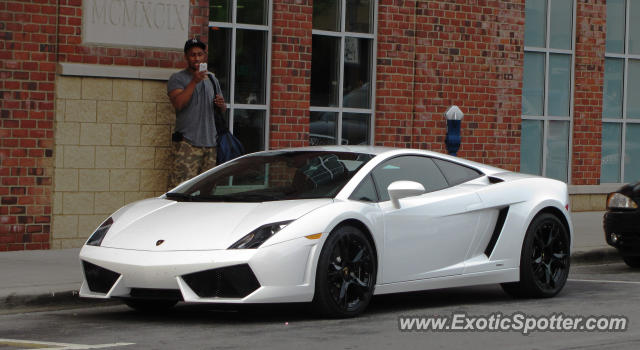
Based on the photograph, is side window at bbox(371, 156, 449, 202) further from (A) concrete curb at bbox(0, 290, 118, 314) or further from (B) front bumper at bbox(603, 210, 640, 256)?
(B) front bumper at bbox(603, 210, 640, 256)

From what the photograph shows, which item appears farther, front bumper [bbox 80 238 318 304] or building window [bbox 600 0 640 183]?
building window [bbox 600 0 640 183]

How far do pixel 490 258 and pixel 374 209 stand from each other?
133 cm

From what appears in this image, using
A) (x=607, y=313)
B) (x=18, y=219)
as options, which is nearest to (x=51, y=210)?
(x=18, y=219)

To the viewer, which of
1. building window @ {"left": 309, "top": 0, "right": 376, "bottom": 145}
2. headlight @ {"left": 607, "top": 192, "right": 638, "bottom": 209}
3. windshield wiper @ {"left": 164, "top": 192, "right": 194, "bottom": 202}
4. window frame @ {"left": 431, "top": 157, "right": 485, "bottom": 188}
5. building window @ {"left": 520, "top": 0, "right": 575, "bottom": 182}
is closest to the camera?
windshield wiper @ {"left": 164, "top": 192, "right": 194, "bottom": 202}

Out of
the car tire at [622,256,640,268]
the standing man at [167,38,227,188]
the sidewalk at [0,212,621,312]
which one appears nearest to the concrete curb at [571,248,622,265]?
the sidewalk at [0,212,621,312]

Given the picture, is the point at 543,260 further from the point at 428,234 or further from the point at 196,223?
the point at 196,223

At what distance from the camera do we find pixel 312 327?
775cm

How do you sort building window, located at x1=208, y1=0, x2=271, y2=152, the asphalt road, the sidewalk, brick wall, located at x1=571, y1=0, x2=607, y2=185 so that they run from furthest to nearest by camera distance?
1. brick wall, located at x1=571, y1=0, x2=607, y2=185
2. building window, located at x1=208, y1=0, x2=271, y2=152
3. the sidewalk
4. the asphalt road

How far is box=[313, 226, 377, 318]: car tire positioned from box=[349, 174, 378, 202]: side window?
0.31 metres

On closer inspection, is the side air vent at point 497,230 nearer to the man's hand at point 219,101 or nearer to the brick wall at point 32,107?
the man's hand at point 219,101

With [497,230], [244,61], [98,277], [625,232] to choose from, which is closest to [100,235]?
[98,277]

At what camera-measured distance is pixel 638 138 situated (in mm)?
18953

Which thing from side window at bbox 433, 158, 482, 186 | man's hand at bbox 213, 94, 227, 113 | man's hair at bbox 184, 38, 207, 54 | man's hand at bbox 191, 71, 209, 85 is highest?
man's hair at bbox 184, 38, 207, 54

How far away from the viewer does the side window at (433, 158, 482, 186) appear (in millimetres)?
9375
